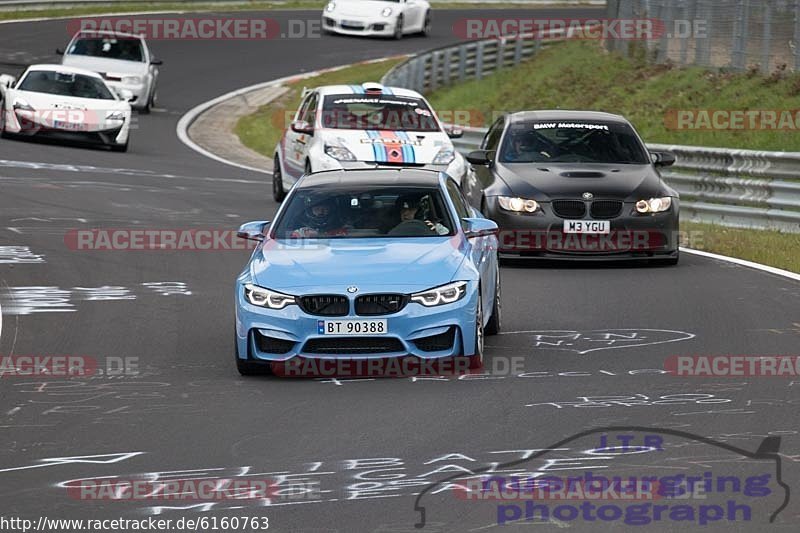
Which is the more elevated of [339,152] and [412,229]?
[412,229]

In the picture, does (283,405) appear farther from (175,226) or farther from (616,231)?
(175,226)

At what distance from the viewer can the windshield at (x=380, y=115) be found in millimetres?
21828

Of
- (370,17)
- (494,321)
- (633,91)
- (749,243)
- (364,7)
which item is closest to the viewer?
(494,321)

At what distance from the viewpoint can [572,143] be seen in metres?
18.2

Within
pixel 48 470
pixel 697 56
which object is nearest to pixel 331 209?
pixel 48 470

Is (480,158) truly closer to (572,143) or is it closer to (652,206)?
(572,143)

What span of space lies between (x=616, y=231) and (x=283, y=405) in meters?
7.53

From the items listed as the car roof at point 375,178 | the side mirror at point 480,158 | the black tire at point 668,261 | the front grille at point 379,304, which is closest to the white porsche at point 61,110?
the side mirror at point 480,158

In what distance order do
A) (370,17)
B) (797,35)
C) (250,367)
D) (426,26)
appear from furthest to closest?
1. (426,26)
2. (370,17)
3. (797,35)
4. (250,367)

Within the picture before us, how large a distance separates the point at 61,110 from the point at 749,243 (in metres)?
13.2

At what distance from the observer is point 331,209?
12.1 m

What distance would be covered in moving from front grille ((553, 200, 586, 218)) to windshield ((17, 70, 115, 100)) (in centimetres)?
1378

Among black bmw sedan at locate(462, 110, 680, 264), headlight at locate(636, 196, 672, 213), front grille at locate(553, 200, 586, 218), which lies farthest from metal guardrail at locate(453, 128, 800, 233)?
front grille at locate(553, 200, 586, 218)

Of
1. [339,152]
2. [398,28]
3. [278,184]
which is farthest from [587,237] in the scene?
[398,28]
